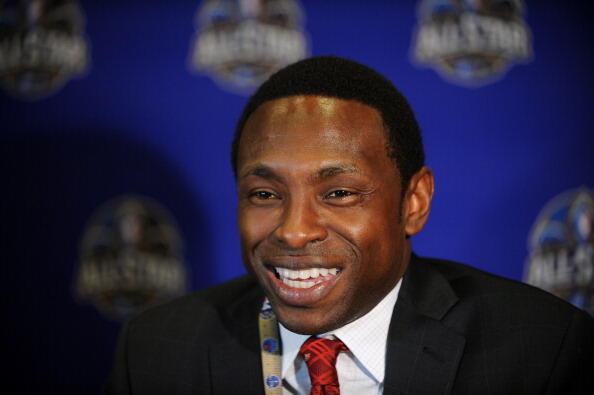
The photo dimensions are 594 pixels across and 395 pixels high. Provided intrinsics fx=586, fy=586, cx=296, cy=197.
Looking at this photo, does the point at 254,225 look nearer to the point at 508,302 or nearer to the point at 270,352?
the point at 270,352

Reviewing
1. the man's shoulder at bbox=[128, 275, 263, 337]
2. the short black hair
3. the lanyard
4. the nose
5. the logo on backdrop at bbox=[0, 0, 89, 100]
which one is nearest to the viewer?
the nose

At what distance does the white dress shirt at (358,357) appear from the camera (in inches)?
50.8

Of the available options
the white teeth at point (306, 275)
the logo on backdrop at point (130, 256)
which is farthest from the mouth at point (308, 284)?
the logo on backdrop at point (130, 256)

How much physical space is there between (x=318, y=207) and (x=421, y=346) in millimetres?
405

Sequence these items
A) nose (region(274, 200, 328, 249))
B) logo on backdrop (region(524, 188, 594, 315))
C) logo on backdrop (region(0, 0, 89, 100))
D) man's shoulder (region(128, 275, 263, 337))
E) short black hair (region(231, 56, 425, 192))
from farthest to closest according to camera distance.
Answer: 1. logo on backdrop (region(0, 0, 89, 100))
2. logo on backdrop (region(524, 188, 594, 315))
3. man's shoulder (region(128, 275, 263, 337))
4. short black hair (region(231, 56, 425, 192))
5. nose (region(274, 200, 328, 249))

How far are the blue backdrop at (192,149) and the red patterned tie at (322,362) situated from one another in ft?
2.51

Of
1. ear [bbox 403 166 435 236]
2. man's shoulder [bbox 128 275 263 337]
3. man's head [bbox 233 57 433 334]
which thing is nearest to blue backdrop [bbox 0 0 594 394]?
man's shoulder [bbox 128 275 263 337]

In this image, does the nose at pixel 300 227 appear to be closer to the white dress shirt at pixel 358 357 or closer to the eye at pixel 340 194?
the eye at pixel 340 194

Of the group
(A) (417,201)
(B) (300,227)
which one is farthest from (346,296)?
(A) (417,201)

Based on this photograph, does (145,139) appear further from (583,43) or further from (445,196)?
→ (583,43)

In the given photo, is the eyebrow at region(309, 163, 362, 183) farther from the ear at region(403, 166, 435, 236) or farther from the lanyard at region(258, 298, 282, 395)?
the lanyard at region(258, 298, 282, 395)

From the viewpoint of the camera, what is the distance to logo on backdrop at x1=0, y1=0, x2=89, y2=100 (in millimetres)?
2033

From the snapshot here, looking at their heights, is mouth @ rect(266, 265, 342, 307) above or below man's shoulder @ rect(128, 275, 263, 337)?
above

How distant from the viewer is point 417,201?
1348 millimetres
